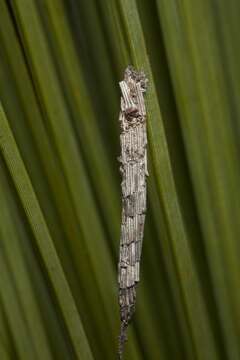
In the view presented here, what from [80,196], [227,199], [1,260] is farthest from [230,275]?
Answer: [1,260]

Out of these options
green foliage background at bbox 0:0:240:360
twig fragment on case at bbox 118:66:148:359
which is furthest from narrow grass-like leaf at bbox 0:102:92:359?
twig fragment on case at bbox 118:66:148:359

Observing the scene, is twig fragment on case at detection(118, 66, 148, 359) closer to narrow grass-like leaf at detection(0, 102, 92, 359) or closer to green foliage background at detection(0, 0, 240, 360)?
green foliage background at detection(0, 0, 240, 360)

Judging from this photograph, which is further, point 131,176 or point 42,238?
point 42,238

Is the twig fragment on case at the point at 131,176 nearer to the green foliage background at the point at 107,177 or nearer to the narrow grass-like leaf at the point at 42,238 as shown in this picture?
the green foliage background at the point at 107,177

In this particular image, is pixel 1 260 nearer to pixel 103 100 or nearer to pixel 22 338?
pixel 22 338

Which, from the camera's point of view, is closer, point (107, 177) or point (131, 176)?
point (131, 176)

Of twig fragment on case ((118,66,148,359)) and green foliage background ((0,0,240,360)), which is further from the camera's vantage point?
green foliage background ((0,0,240,360))

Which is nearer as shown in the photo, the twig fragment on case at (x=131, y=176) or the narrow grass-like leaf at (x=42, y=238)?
the twig fragment on case at (x=131, y=176)


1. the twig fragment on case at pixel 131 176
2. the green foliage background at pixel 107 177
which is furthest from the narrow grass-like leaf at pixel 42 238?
the twig fragment on case at pixel 131 176
